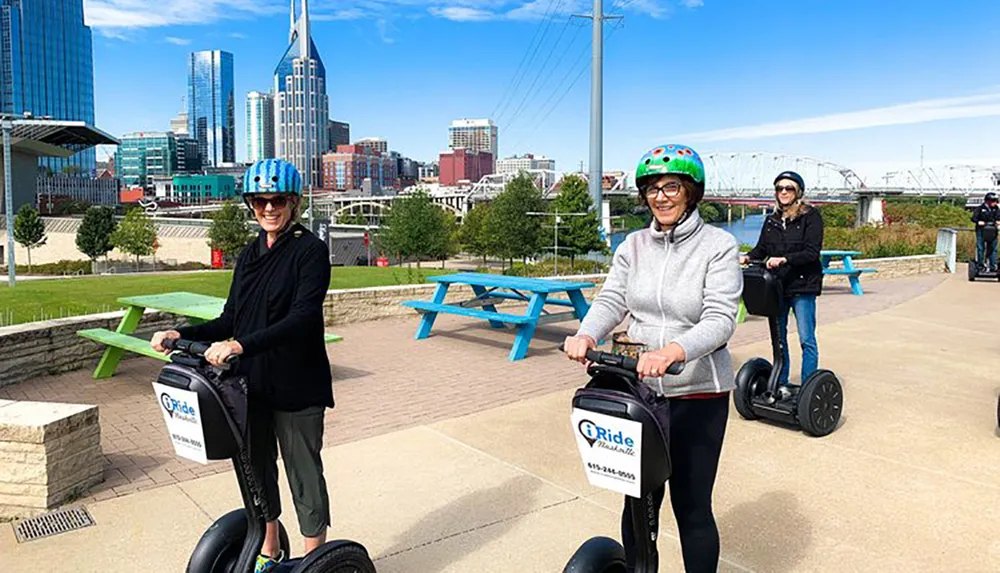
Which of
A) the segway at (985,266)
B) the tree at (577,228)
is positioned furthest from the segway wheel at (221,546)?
the tree at (577,228)

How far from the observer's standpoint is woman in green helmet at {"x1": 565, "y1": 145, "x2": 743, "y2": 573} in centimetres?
268

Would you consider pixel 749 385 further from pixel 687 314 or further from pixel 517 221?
pixel 517 221

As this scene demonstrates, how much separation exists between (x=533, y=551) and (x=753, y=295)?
99.7 inches

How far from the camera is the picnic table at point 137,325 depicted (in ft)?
23.1

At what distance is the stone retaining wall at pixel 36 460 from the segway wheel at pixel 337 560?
7.40 feet

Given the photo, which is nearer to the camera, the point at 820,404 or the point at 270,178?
the point at 270,178

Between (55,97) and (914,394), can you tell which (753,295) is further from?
(55,97)

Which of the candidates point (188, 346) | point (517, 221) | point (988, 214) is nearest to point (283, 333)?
point (188, 346)

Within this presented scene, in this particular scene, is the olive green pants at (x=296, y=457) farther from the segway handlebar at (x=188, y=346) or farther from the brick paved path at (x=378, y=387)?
the brick paved path at (x=378, y=387)

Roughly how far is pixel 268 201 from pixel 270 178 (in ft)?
0.33

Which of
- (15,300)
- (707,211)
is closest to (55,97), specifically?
(707,211)

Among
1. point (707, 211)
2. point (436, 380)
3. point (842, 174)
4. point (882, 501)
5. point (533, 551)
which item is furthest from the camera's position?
point (842, 174)

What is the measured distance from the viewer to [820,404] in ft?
18.4

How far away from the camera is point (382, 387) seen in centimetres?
723
